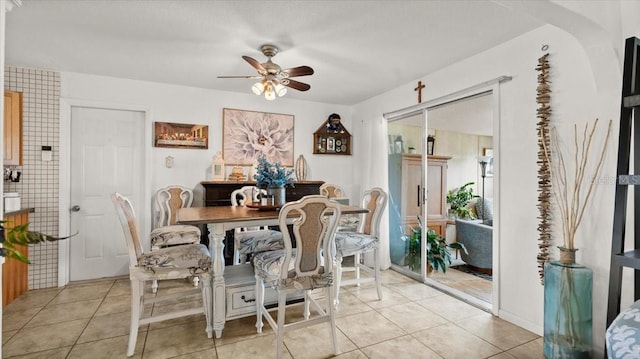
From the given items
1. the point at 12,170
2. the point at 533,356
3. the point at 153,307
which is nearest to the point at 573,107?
the point at 533,356

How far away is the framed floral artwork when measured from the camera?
164 inches

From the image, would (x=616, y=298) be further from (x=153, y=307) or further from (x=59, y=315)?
(x=59, y=315)

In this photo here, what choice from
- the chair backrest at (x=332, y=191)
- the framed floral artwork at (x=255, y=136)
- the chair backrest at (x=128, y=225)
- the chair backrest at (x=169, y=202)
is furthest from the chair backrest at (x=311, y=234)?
the framed floral artwork at (x=255, y=136)

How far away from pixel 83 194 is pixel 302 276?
3.07 meters

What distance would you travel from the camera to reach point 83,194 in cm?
362

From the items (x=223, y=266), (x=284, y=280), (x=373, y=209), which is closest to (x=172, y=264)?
(x=223, y=266)

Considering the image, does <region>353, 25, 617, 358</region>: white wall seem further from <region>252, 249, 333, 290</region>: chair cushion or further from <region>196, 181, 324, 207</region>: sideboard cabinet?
<region>196, 181, 324, 207</region>: sideboard cabinet

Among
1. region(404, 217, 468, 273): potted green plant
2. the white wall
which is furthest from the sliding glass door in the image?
the white wall

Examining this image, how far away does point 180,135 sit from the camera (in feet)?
12.9

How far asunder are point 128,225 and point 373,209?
219 centimetres

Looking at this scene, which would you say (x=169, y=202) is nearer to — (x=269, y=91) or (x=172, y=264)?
(x=172, y=264)

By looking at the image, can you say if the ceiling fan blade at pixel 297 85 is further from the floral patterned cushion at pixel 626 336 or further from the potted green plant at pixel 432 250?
the floral patterned cushion at pixel 626 336

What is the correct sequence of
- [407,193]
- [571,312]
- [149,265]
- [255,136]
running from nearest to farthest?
[571,312] → [149,265] → [407,193] → [255,136]

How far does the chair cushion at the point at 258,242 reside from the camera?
286cm
